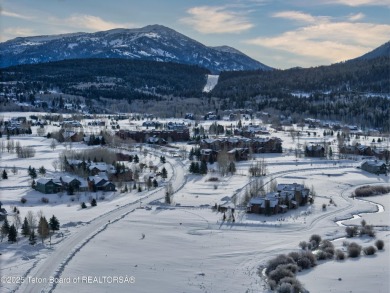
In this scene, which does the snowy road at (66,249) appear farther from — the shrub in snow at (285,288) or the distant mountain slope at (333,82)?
the distant mountain slope at (333,82)

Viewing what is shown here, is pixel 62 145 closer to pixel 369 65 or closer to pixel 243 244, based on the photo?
pixel 243 244

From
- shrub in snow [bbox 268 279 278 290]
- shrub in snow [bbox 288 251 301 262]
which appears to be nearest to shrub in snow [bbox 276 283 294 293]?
shrub in snow [bbox 268 279 278 290]

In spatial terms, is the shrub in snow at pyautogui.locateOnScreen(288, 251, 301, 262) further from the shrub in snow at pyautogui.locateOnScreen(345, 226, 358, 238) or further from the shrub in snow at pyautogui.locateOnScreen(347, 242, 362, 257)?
the shrub in snow at pyautogui.locateOnScreen(345, 226, 358, 238)

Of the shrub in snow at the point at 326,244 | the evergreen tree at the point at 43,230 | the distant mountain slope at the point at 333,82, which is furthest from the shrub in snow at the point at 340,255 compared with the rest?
the distant mountain slope at the point at 333,82

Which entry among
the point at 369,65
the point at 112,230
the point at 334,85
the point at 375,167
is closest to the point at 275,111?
the point at 334,85

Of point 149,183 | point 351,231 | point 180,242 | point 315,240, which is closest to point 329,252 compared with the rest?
point 315,240

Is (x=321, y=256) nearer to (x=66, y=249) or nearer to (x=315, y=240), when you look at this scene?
(x=315, y=240)
